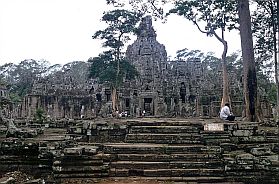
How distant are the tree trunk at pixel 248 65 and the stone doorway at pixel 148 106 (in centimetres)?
2042

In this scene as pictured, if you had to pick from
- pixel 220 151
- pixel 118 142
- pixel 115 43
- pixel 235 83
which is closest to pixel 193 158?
pixel 220 151

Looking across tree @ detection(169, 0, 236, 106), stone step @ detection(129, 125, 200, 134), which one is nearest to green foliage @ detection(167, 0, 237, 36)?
tree @ detection(169, 0, 236, 106)

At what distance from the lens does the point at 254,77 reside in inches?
496

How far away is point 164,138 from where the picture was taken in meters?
9.23

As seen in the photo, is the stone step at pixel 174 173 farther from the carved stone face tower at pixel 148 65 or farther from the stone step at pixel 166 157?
the carved stone face tower at pixel 148 65

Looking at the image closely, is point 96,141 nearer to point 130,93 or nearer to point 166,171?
point 166,171

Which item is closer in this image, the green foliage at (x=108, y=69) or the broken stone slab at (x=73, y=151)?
the broken stone slab at (x=73, y=151)

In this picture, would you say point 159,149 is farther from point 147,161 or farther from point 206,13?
point 206,13

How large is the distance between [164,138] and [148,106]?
985 inches

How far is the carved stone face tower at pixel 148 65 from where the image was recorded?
3294 centimetres

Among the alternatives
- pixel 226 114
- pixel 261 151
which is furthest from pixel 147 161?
pixel 226 114

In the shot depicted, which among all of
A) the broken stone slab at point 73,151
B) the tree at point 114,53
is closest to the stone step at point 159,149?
the broken stone slab at point 73,151

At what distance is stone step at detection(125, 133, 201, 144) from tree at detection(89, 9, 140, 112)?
18338 millimetres

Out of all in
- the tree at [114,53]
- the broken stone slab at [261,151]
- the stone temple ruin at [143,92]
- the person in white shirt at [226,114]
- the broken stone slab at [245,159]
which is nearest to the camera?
the broken stone slab at [245,159]
